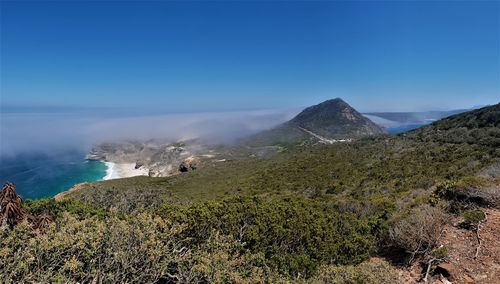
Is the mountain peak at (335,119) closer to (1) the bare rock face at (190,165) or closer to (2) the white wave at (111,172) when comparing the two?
(1) the bare rock face at (190,165)

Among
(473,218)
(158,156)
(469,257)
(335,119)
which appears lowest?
(158,156)

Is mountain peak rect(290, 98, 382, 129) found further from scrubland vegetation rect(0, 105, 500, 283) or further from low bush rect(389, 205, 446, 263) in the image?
low bush rect(389, 205, 446, 263)

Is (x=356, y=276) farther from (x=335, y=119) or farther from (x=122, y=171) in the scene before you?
(x=335, y=119)

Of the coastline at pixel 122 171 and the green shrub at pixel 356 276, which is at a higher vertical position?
the green shrub at pixel 356 276

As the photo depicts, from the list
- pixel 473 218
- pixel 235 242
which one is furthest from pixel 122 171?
pixel 473 218

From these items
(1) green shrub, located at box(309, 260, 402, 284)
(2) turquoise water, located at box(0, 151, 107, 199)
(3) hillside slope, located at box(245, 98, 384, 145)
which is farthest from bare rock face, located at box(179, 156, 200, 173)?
(1) green shrub, located at box(309, 260, 402, 284)

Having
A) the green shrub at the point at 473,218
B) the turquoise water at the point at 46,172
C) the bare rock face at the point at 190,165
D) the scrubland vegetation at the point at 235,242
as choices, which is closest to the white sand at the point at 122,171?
the turquoise water at the point at 46,172

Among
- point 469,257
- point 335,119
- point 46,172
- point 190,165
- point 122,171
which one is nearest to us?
point 469,257
